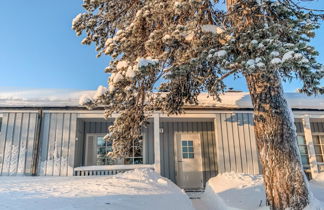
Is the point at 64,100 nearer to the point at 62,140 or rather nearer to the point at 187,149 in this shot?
the point at 62,140

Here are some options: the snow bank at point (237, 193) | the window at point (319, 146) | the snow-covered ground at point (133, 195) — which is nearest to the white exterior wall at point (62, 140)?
the snow bank at point (237, 193)

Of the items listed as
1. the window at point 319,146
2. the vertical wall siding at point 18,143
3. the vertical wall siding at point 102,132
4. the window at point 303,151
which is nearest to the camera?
the vertical wall siding at point 18,143

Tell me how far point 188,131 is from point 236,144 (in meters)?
1.97

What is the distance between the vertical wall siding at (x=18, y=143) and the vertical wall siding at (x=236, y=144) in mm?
5708

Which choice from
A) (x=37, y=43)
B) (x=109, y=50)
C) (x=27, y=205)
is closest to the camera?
(x=27, y=205)

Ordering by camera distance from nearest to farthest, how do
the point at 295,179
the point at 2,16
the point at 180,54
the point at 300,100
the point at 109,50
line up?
the point at 295,179 < the point at 180,54 < the point at 109,50 < the point at 300,100 < the point at 2,16

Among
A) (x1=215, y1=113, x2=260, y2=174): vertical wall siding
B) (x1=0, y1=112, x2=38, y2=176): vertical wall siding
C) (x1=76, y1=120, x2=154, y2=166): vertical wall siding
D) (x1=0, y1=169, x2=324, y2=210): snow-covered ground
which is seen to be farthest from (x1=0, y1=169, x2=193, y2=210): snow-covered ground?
(x1=76, y1=120, x2=154, y2=166): vertical wall siding

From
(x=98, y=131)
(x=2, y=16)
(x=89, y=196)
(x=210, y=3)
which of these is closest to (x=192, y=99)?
(x=210, y=3)

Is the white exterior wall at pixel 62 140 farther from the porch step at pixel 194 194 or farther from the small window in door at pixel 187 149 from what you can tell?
the small window in door at pixel 187 149

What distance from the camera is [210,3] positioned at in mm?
4664

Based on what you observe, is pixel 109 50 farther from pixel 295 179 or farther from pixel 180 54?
pixel 295 179

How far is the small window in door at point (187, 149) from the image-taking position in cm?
895

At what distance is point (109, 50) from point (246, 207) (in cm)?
412

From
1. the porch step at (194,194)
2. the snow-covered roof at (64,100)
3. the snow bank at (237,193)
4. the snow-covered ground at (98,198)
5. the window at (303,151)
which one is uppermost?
the snow-covered roof at (64,100)
